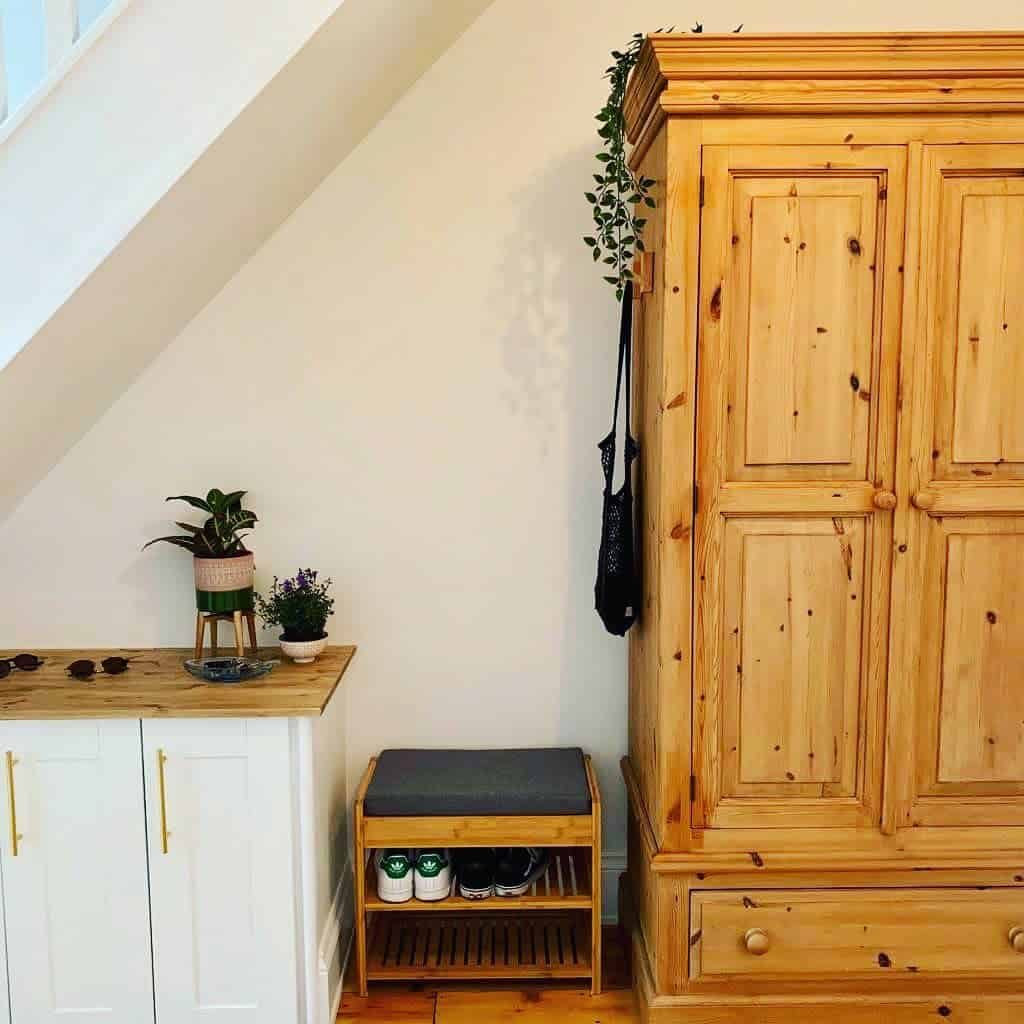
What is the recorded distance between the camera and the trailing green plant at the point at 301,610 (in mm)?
2350

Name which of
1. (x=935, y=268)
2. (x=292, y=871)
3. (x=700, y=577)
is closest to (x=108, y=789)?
(x=292, y=871)

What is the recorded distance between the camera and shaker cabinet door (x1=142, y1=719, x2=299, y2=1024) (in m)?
2.04

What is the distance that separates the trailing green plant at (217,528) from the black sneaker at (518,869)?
973 millimetres

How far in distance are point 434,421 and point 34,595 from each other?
44.0 inches

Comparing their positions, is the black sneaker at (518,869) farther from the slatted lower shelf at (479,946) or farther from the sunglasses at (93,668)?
the sunglasses at (93,668)

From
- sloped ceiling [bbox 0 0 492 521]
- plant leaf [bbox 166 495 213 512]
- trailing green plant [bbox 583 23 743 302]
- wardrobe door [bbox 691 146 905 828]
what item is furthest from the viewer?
plant leaf [bbox 166 495 213 512]

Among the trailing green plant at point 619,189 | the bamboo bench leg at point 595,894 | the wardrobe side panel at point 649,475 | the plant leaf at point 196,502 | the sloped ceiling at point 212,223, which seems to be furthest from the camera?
the plant leaf at point 196,502

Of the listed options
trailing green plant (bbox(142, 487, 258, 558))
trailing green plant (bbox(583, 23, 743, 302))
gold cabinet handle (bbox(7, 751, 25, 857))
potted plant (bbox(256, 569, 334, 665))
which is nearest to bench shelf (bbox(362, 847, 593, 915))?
potted plant (bbox(256, 569, 334, 665))

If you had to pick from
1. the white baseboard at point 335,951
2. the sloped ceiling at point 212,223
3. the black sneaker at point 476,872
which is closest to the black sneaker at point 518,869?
the black sneaker at point 476,872

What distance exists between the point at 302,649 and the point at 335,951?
0.71m

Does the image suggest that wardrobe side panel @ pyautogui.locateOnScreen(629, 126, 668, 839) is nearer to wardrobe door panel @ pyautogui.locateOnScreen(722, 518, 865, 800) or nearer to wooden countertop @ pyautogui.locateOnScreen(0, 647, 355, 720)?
wardrobe door panel @ pyautogui.locateOnScreen(722, 518, 865, 800)

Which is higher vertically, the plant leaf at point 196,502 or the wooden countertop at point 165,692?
the plant leaf at point 196,502

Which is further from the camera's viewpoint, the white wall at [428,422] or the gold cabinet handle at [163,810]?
the white wall at [428,422]

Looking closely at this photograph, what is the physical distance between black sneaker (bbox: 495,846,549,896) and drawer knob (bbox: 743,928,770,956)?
528 millimetres
